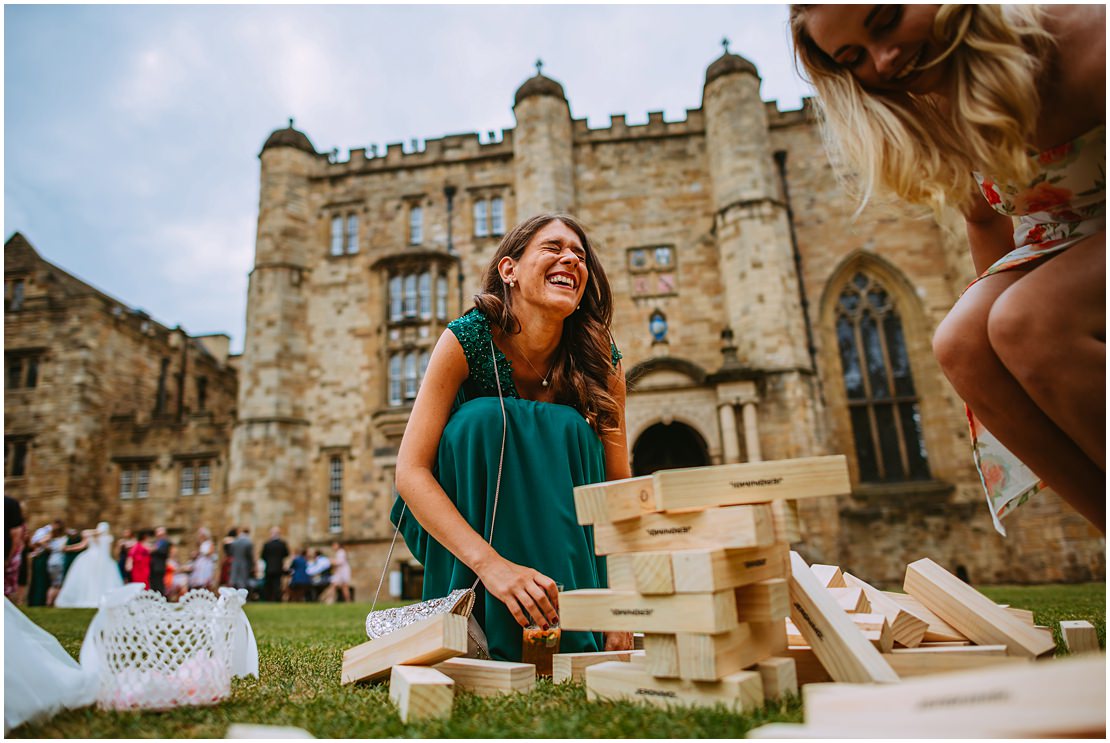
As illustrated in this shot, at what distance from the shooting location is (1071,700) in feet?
3.05

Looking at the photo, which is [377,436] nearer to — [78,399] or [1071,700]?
[78,399]

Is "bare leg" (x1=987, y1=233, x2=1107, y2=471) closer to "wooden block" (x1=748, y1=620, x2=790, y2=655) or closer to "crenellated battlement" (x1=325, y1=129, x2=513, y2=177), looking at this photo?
"wooden block" (x1=748, y1=620, x2=790, y2=655)

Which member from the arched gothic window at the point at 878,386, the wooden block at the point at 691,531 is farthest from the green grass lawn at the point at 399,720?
the arched gothic window at the point at 878,386

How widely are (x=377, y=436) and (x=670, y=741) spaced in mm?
17485

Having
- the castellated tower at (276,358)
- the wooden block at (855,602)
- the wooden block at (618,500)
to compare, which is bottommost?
the wooden block at (855,602)

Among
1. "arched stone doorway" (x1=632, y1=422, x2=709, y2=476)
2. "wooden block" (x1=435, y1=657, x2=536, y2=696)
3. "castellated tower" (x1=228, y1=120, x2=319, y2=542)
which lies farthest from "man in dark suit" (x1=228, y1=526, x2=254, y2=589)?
"wooden block" (x1=435, y1=657, x2=536, y2=696)

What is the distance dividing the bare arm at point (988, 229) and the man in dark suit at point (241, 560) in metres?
15.6

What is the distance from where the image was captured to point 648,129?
1908cm

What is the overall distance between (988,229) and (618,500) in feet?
4.88

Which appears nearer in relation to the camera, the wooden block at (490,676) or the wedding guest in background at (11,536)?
the wooden block at (490,676)

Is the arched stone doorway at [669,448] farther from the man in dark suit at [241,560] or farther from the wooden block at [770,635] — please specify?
the wooden block at [770,635]

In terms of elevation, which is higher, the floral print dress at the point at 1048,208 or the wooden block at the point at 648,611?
the floral print dress at the point at 1048,208

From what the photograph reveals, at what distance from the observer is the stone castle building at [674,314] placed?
15195 mm

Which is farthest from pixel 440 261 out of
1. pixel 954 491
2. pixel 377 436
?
pixel 954 491
